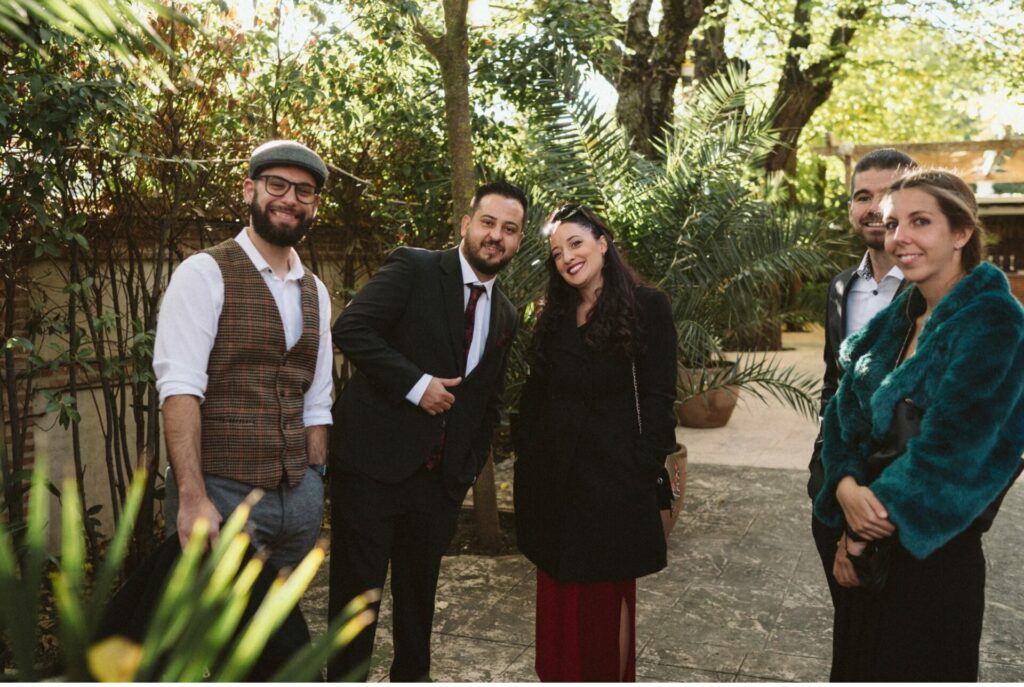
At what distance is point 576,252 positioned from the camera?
3.56 meters

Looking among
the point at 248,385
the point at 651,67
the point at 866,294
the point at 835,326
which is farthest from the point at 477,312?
the point at 651,67

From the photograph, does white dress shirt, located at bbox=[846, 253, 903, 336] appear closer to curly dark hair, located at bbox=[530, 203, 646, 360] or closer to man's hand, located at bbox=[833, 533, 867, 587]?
curly dark hair, located at bbox=[530, 203, 646, 360]

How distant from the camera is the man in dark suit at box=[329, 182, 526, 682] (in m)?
3.47

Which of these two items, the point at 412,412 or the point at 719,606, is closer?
the point at 412,412

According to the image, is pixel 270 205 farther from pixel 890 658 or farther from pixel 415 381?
pixel 890 658

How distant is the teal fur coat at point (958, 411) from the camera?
2.43 meters

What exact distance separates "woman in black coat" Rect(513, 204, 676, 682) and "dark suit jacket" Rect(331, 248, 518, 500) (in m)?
0.30

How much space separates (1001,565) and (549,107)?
4.15 m

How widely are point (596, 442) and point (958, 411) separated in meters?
1.45

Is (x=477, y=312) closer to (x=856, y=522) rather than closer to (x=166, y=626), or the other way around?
(x=856, y=522)

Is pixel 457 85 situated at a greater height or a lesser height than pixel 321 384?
greater

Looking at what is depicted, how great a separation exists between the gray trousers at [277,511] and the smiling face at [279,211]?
778 mm

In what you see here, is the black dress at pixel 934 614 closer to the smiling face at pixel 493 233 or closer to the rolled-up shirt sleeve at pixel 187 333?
the smiling face at pixel 493 233

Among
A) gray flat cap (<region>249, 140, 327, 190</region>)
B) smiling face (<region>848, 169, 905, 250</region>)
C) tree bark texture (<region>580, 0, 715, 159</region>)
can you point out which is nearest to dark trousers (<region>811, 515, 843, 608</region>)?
smiling face (<region>848, 169, 905, 250</region>)
